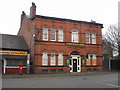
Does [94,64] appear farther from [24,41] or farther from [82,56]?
[24,41]

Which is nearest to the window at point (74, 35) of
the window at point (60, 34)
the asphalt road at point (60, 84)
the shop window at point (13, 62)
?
the window at point (60, 34)

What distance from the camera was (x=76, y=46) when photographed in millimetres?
28438

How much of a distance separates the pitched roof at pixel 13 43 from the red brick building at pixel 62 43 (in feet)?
3.14

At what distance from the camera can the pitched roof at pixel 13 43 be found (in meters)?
25.7

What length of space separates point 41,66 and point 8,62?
4704mm

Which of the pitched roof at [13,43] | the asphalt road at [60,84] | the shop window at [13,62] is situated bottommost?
the asphalt road at [60,84]

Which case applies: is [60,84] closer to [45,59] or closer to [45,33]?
[45,59]

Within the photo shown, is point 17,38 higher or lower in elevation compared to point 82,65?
higher

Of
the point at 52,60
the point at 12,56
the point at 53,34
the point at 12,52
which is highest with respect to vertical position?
the point at 53,34

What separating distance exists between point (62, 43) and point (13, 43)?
7576 millimetres

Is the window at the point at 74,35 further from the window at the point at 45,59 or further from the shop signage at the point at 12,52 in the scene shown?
the shop signage at the point at 12,52

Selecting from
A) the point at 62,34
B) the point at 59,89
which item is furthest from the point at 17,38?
the point at 59,89

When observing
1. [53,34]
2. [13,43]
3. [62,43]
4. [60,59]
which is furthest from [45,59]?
[13,43]

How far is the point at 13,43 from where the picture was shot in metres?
27.2
